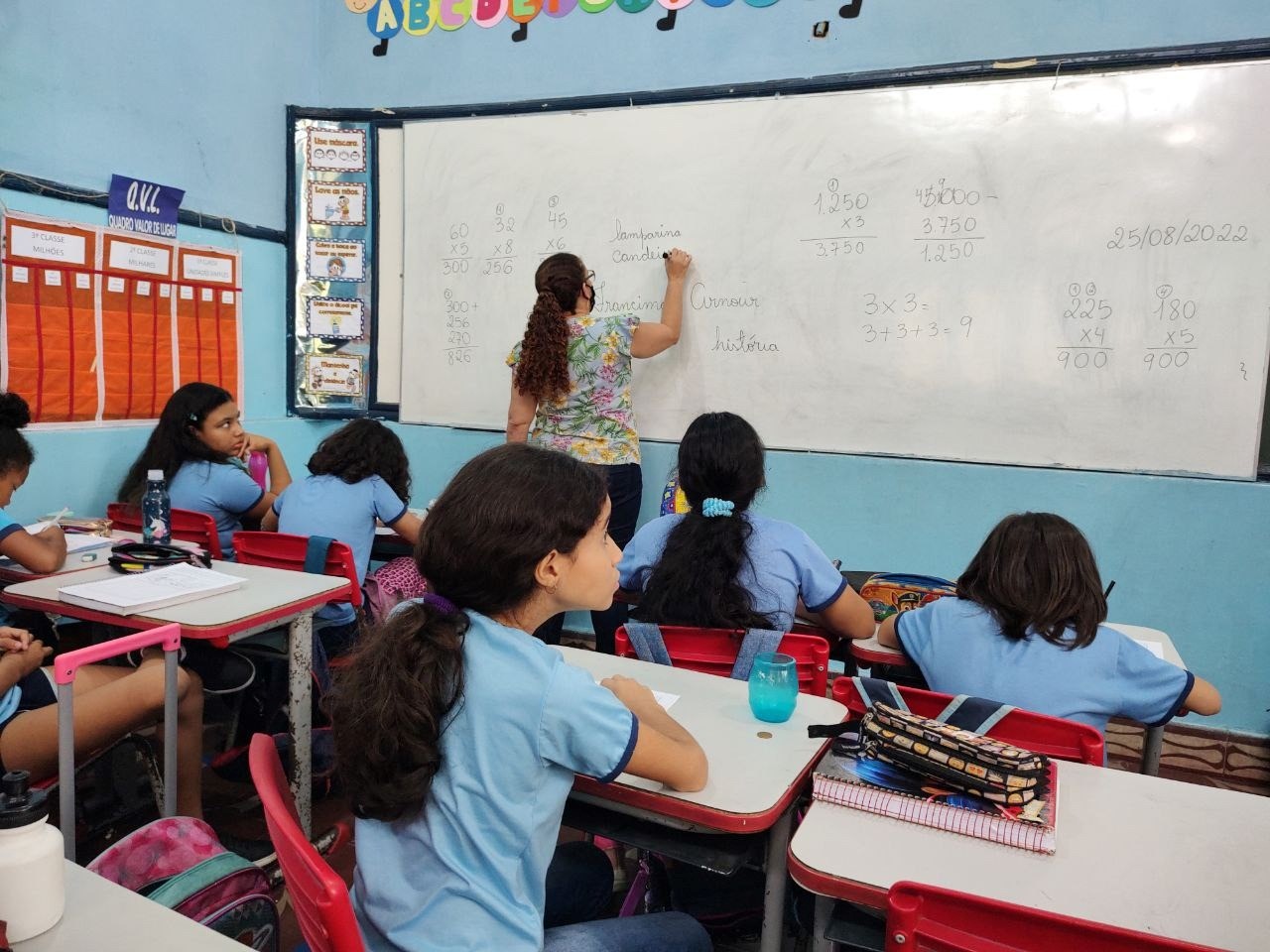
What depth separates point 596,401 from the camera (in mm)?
3432

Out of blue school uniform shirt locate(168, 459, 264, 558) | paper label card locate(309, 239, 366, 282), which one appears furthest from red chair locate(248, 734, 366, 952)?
paper label card locate(309, 239, 366, 282)

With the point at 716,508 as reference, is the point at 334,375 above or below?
above

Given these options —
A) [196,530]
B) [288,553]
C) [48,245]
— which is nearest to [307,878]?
[288,553]

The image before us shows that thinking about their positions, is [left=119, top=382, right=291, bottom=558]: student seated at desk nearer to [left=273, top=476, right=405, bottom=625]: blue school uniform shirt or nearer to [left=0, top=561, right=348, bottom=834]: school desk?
[left=273, top=476, right=405, bottom=625]: blue school uniform shirt

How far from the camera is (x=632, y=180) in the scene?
3.74 meters

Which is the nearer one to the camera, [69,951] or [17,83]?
[69,951]

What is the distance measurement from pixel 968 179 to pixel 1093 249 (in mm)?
521

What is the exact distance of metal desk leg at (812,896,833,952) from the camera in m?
1.17

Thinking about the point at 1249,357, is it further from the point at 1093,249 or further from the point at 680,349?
the point at 680,349

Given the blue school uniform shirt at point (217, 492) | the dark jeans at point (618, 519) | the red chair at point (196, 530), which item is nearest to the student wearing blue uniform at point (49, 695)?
the red chair at point (196, 530)

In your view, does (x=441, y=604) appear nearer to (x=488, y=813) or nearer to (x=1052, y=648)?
(x=488, y=813)

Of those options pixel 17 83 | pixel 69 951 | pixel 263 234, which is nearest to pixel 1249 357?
pixel 69 951

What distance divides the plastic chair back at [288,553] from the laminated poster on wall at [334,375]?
5.67 feet

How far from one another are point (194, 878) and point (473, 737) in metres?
0.52
